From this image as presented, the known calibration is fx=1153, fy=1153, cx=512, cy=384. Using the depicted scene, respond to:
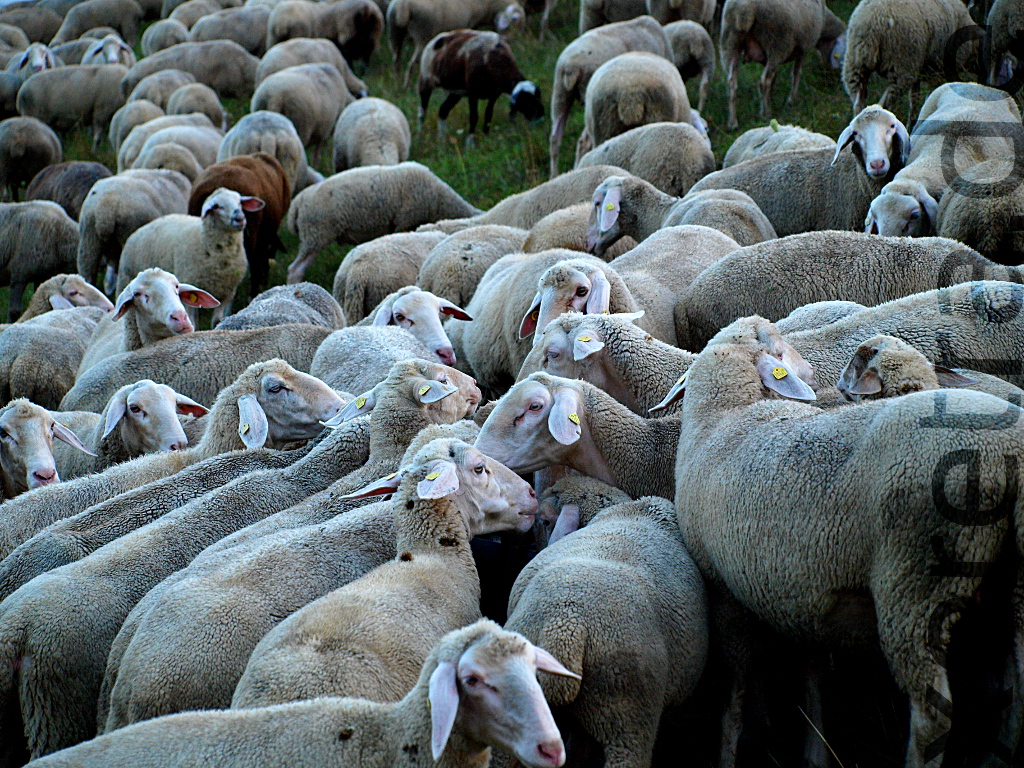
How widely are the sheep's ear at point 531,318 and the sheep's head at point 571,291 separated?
0.14 feet

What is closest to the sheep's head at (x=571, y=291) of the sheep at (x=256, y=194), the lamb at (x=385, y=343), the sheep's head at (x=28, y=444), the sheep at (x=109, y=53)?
the lamb at (x=385, y=343)

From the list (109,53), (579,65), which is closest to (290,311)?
(579,65)

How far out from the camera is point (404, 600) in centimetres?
346

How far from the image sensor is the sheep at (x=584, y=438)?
4.32 metres

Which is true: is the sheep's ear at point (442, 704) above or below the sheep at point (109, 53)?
above

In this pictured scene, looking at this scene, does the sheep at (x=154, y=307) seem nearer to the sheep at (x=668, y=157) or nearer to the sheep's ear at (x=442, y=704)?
the sheep at (x=668, y=157)

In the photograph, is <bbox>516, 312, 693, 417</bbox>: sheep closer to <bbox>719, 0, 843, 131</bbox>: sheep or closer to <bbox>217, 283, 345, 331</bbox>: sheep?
<bbox>217, 283, 345, 331</bbox>: sheep

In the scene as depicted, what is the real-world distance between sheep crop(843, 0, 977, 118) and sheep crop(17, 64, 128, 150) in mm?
13365

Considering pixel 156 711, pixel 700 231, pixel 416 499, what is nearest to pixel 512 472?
pixel 416 499

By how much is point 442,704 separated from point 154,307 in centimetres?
505

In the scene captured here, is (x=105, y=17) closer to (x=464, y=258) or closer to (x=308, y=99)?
(x=308, y=99)

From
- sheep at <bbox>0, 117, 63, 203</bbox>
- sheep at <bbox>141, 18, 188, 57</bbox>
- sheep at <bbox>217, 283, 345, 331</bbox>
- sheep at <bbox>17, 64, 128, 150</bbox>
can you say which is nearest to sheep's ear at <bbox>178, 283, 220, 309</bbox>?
sheep at <bbox>217, 283, 345, 331</bbox>

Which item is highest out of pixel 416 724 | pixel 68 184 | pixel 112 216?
pixel 416 724

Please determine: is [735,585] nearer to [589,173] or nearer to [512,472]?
[512,472]
